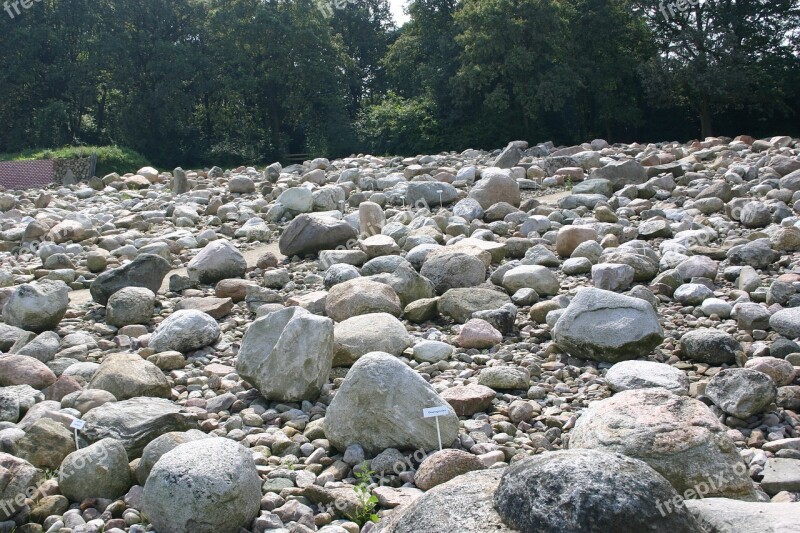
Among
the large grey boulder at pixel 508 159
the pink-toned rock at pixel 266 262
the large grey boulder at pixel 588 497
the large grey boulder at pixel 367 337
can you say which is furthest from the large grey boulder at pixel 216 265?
the large grey boulder at pixel 508 159

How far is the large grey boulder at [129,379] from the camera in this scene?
14.6ft

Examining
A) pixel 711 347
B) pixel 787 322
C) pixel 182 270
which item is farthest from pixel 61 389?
pixel 787 322

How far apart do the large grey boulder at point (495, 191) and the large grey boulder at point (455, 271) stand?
349cm

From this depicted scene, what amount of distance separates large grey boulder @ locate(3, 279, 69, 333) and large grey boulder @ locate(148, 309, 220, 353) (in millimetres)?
1148

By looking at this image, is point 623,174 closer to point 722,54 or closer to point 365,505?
point 365,505

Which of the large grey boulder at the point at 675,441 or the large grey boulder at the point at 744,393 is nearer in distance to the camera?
the large grey boulder at the point at 675,441

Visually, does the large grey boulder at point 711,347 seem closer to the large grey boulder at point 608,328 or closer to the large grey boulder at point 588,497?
the large grey boulder at point 608,328

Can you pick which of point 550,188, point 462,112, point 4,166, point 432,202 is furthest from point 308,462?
point 462,112

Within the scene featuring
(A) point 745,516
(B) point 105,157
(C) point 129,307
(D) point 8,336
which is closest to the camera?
(A) point 745,516

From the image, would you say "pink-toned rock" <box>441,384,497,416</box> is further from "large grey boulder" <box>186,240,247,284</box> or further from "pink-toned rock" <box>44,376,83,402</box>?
"large grey boulder" <box>186,240,247,284</box>

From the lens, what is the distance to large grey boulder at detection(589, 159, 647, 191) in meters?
11.3

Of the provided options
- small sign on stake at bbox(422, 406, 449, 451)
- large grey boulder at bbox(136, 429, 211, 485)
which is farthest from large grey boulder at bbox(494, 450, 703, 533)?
large grey boulder at bbox(136, 429, 211, 485)

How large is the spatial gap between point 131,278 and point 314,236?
2038mm

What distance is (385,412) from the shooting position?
3.74 metres
